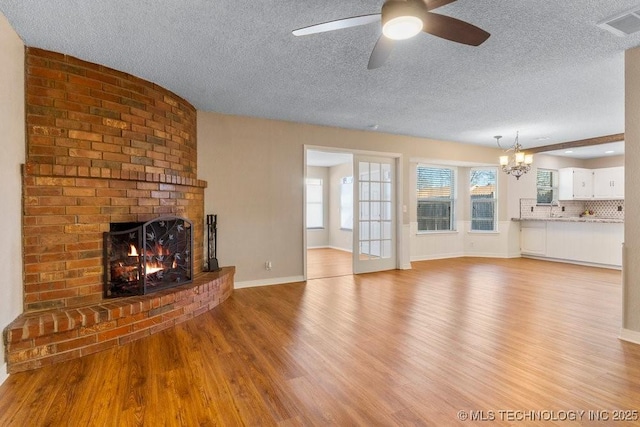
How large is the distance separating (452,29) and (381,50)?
465mm

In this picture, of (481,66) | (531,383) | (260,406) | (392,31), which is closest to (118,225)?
(260,406)

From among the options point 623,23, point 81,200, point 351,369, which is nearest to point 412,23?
point 623,23

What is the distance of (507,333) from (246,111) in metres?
4.00

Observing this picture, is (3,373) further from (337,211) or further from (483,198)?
(483,198)

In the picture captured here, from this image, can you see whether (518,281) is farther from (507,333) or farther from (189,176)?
(189,176)

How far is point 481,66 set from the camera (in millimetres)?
3021

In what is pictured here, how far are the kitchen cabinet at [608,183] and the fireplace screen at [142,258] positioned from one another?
939 cm

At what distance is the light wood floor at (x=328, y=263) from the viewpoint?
5.62m

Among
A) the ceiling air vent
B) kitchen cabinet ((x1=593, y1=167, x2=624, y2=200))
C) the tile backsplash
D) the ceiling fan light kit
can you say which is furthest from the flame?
kitchen cabinet ((x1=593, y1=167, x2=624, y2=200))

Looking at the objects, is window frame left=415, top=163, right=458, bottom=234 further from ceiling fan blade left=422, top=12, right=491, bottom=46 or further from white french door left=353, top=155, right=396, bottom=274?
ceiling fan blade left=422, top=12, right=491, bottom=46

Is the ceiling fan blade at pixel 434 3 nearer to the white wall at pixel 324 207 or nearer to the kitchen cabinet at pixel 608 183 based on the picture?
the white wall at pixel 324 207

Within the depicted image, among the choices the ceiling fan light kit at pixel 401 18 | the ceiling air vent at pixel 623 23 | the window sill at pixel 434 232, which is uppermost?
the ceiling air vent at pixel 623 23

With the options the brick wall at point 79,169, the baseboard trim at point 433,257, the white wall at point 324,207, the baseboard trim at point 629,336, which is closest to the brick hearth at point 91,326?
the brick wall at point 79,169

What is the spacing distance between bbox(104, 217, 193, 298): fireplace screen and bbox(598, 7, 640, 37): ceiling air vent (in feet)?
13.4
